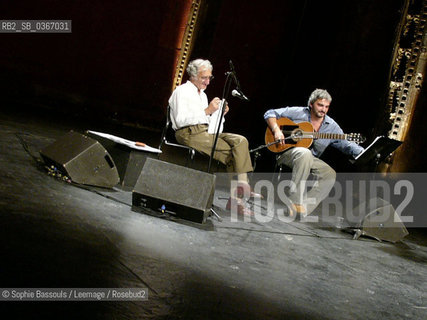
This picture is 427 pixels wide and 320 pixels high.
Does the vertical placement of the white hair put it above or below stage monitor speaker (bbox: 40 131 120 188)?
above

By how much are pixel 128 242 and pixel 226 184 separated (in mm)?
3114

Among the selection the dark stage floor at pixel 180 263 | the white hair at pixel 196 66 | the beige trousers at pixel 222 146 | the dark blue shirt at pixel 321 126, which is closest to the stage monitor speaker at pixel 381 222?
the dark stage floor at pixel 180 263

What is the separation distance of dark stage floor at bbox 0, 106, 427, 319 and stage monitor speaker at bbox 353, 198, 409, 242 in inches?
8.5

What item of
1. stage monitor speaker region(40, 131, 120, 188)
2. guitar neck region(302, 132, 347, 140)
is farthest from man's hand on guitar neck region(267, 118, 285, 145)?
stage monitor speaker region(40, 131, 120, 188)

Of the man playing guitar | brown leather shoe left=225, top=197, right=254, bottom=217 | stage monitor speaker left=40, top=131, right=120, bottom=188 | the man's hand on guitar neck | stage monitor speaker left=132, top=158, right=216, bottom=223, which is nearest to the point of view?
stage monitor speaker left=132, top=158, right=216, bottom=223

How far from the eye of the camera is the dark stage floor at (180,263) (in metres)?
1.83

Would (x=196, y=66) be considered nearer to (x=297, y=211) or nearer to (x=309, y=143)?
(x=309, y=143)

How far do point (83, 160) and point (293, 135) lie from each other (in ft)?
7.85

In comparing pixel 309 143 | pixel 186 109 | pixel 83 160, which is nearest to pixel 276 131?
pixel 309 143

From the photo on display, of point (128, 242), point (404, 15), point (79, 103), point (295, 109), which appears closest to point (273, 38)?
point (404, 15)

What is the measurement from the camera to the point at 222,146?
411 centimetres

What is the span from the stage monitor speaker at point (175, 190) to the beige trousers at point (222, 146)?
0.84m

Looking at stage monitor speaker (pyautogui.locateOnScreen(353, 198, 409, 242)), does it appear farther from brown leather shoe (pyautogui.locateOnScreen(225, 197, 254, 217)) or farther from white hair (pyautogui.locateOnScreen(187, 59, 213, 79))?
white hair (pyautogui.locateOnScreen(187, 59, 213, 79))

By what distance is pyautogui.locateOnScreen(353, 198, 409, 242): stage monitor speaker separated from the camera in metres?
4.12
